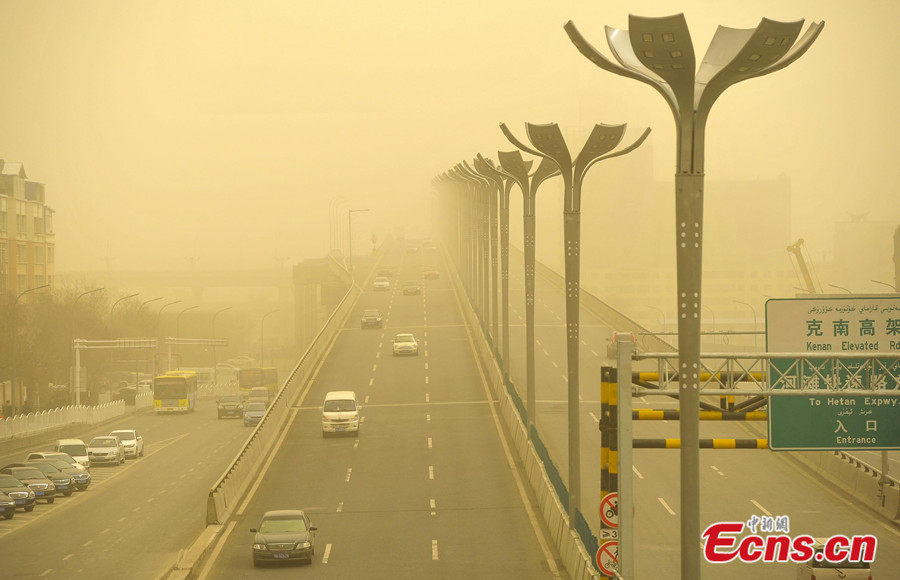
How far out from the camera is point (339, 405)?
56.4 meters

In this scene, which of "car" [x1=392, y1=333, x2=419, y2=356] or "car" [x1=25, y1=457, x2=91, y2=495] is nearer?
"car" [x1=25, y1=457, x2=91, y2=495]

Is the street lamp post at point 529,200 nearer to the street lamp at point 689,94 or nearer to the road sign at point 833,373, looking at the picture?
the road sign at point 833,373

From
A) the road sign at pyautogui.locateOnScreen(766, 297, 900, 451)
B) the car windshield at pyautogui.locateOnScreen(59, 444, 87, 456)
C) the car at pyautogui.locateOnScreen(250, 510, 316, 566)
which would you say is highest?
the road sign at pyautogui.locateOnScreen(766, 297, 900, 451)

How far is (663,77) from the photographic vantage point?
17766mm

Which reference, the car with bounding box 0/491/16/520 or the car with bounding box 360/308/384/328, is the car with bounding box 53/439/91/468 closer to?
the car with bounding box 0/491/16/520

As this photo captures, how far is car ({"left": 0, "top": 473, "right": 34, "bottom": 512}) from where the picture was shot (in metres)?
47.7

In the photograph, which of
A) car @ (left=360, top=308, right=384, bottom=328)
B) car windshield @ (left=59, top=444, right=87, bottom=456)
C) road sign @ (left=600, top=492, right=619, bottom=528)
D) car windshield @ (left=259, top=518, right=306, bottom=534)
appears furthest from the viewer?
car @ (left=360, top=308, right=384, bottom=328)

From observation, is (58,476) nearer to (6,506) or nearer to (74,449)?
(6,506)

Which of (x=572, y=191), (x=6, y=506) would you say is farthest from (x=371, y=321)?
(x=572, y=191)

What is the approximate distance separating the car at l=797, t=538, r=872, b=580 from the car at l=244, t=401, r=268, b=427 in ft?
199

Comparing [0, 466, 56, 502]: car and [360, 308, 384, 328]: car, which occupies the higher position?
[360, 308, 384, 328]: car

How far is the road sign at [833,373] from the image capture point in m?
22.2

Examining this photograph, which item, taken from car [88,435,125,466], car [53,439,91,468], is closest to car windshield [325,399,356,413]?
car [53,439,91,468]

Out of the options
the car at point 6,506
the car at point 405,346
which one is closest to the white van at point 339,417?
the car at point 6,506
